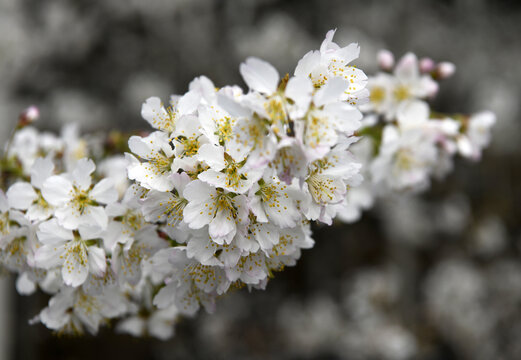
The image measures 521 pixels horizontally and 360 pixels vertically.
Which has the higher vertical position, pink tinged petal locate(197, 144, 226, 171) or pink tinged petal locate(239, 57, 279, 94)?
pink tinged petal locate(239, 57, 279, 94)

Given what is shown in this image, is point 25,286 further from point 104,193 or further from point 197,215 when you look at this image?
point 197,215

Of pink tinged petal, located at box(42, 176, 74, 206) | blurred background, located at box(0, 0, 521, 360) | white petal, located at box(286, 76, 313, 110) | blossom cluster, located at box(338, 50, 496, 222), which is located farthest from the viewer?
blurred background, located at box(0, 0, 521, 360)

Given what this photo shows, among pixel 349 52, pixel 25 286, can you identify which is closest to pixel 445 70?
pixel 349 52

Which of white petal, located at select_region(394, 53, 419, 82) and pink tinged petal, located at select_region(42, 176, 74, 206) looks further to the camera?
white petal, located at select_region(394, 53, 419, 82)

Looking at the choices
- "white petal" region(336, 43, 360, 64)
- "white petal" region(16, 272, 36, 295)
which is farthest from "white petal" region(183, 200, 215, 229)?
"white petal" region(16, 272, 36, 295)

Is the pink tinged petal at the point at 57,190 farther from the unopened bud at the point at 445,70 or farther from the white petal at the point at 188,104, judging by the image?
the unopened bud at the point at 445,70

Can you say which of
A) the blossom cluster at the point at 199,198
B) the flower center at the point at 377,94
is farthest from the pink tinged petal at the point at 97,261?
the flower center at the point at 377,94

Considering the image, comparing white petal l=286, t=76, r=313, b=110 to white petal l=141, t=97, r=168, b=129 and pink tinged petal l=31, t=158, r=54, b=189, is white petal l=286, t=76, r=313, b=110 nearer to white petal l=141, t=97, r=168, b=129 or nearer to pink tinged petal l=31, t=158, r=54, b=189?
white petal l=141, t=97, r=168, b=129
